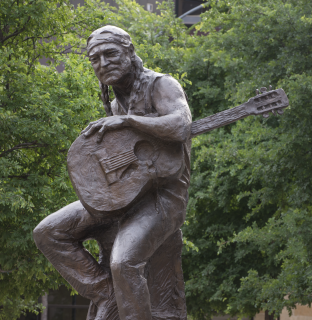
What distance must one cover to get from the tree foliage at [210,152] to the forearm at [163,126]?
17.7ft

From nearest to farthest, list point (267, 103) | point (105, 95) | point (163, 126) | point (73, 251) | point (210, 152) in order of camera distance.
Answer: point (163, 126)
point (73, 251)
point (267, 103)
point (105, 95)
point (210, 152)

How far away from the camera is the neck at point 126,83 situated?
153 inches

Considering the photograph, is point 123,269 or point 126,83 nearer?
point 123,269

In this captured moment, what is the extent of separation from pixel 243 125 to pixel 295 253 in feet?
11.8

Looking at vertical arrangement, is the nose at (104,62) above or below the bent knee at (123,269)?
above

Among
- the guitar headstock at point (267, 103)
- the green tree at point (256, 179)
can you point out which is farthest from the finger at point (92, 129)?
the green tree at point (256, 179)

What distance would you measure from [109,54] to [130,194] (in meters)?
0.95

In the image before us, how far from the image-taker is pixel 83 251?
12.5 ft

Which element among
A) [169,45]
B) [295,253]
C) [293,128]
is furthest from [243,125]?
[169,45]

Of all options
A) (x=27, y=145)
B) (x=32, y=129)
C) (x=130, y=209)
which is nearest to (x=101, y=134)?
(x=130, y=209)

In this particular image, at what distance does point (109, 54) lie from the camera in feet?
12.3

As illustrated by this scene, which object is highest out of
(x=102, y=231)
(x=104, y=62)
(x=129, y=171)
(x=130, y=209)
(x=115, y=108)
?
(x=104, y=62)

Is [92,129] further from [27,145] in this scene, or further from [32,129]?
[27,145]

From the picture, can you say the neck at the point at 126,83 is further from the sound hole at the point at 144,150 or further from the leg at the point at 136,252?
the leg at the point at 136,252
